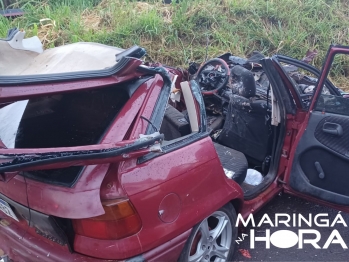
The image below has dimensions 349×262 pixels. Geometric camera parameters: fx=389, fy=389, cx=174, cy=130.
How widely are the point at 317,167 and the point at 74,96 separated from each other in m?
1.88

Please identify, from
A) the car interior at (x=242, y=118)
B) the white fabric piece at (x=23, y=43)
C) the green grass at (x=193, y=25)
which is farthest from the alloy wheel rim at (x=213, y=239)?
the green grass at (x=193, y=25)

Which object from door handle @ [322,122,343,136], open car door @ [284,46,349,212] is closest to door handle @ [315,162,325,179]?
open car door @ [284,46,349,212]

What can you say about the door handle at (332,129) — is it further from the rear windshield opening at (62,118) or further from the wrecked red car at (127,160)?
the rear windshield opening at (62,118)

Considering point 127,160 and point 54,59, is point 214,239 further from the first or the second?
point 54,59

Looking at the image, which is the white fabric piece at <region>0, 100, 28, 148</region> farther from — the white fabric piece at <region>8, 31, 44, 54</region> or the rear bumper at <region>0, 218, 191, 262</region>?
the rear bumper at <region>0, 218, 191, 262</region>

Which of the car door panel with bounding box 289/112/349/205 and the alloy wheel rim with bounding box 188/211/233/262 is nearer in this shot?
the alloy wheel rim with bounding box 188/211/233/262

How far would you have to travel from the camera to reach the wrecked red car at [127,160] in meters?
1.97

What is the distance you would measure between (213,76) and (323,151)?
5.24ft

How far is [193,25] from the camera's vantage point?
7160 mm

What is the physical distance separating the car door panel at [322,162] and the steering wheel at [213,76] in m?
1.29

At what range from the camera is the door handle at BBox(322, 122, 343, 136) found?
2.85 m

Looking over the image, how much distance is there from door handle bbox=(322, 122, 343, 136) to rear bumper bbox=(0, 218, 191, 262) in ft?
4.43

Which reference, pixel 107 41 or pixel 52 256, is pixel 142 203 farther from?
pixel 107 41

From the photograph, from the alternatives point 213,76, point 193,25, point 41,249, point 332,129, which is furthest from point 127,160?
point 193,25
